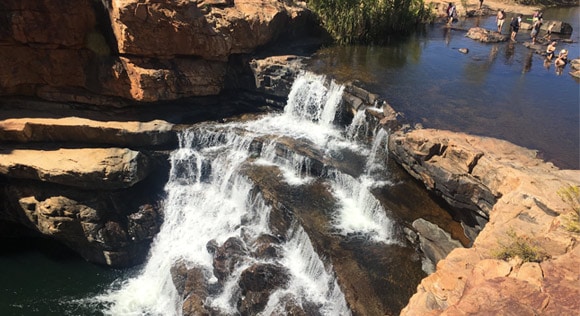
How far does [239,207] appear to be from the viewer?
1470 centimetres

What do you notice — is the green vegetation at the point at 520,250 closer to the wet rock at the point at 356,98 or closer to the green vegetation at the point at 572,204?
the green vegetation at the point at 572,204

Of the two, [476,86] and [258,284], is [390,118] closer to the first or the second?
[476,86]

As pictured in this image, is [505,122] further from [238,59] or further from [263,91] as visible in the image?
[238,59]

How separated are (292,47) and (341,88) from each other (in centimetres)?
529

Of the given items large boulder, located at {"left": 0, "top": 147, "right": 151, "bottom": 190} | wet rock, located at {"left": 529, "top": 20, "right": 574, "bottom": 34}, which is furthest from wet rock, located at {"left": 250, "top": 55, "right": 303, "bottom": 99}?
wet rock, located at {"left": 529, "top": 20, "right": 574, "bottom": 34}

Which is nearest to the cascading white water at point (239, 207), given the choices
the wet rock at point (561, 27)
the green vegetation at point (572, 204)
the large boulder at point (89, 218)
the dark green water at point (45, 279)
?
the large boulder at point (89, 218)

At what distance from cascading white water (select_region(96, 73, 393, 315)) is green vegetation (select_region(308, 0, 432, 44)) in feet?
19.3

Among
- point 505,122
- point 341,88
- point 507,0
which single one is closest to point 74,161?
point 341,88

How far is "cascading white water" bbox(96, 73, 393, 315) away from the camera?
39.1 ft

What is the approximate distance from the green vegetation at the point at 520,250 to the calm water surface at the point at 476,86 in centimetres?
621

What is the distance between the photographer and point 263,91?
1838cm

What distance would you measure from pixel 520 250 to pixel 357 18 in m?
17.5

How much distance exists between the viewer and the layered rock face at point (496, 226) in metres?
6.21

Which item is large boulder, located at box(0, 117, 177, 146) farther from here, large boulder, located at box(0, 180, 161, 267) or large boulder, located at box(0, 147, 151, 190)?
large boulder, located at box(0, 180, 161, 267)
